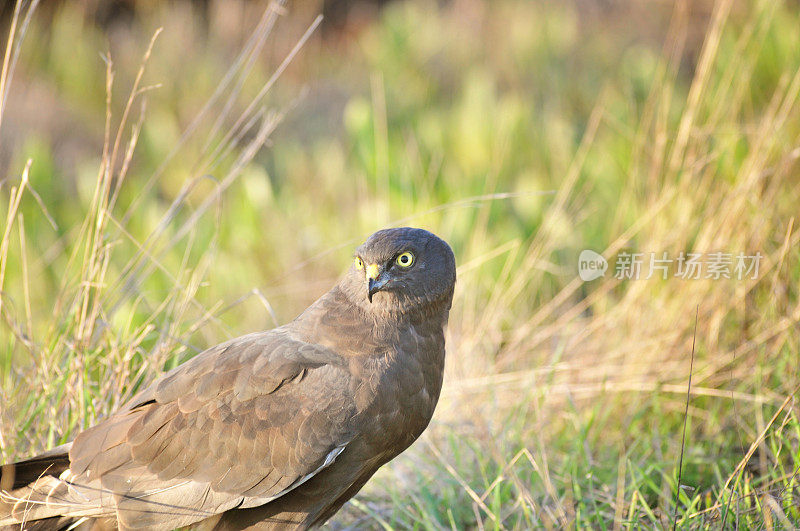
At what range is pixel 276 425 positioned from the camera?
2078 mm

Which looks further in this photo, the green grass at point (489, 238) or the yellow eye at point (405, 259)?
the green grass at point (489, 238)

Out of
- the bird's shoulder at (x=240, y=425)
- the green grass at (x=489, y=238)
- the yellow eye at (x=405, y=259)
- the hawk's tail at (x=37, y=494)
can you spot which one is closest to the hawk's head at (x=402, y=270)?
the yellow eye at (x=405, y=259)

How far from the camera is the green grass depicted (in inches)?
103

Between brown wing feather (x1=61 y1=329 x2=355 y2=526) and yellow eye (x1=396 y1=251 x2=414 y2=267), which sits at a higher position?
yellow eye (x1=396 y1=251 x2=414 y2=267)

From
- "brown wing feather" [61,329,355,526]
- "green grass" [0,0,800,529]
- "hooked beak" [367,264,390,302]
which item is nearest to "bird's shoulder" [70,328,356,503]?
"brown wing feather" [61,329,355,526]

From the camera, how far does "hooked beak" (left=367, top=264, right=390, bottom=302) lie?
2084 mm

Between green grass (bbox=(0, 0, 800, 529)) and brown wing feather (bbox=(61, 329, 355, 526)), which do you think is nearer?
brown wing feather (bbox=(61, 329, 355, 526))

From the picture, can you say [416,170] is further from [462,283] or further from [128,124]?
[128,124]

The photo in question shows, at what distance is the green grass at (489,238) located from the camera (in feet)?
8.55

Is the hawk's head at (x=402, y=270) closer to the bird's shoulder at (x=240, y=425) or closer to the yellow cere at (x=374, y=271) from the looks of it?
the yellow cere at (x=374, y=271)

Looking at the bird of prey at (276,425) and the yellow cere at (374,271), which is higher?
the yellow cere at (374,271)

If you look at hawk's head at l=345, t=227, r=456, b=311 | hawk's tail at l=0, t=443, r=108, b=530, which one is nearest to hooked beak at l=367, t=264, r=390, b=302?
hawk's head at l=345, t=227, r=456, b=311

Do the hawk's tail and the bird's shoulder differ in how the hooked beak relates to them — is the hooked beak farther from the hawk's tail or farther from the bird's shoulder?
the hawk's tail

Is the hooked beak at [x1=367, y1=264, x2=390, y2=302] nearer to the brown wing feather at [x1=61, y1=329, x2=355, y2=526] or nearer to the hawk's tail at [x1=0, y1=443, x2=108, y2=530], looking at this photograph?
the brown wing feather at [x1=61, y1=329, x2=355, y2=526]
